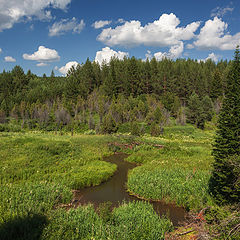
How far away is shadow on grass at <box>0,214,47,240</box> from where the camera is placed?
5770 millimetres

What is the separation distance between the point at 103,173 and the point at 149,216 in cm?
701

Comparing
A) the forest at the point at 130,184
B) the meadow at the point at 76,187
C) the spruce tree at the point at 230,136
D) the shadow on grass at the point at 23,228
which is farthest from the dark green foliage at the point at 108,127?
the shadow on grass at the point at 23,228

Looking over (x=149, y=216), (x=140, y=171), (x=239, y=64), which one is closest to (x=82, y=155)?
(x=140, y=171)

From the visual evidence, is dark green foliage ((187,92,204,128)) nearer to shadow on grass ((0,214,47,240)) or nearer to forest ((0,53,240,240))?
forest ((0,53,240,240))

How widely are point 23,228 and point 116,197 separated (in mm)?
5808

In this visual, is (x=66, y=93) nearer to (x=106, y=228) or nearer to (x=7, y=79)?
(x=7, y=79)

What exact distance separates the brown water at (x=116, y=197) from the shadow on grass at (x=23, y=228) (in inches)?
115

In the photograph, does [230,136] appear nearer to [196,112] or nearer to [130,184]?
[130,184]

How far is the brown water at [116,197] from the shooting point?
364 inches

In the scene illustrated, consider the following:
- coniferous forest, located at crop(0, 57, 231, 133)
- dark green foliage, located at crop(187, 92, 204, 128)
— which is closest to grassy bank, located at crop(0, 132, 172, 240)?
coniferous forest, located at crop(0, 57, 231, 133)

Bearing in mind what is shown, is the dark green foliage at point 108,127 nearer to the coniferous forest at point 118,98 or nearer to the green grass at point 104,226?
the coniferous forest at point 118,98

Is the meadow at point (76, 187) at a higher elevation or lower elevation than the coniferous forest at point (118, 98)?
lower

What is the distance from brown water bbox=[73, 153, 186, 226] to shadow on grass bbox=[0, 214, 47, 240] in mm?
2926

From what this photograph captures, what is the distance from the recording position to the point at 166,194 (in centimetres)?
1075
